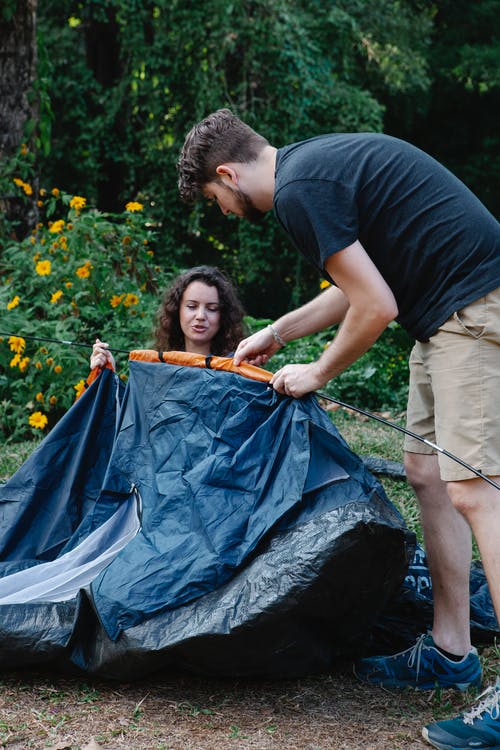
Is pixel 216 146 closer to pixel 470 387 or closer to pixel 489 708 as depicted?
pixel 470 387

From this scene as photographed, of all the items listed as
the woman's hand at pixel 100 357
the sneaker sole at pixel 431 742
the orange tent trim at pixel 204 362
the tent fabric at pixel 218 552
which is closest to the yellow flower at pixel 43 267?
the woman's hand at pixel 100 357

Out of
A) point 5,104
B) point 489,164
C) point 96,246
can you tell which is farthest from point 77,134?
point 489,164

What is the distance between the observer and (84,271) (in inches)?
200

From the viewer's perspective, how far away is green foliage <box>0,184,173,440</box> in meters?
4.85

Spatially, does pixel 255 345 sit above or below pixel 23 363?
above

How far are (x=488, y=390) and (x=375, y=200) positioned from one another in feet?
1.81

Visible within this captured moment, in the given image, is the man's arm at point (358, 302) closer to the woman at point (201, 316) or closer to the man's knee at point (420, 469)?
the man's knee at point (420, 469)

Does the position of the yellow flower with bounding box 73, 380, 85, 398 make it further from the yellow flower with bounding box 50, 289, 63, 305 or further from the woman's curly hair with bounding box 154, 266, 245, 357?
the woman's curly hair with bounding box 154, 266, 245, 357

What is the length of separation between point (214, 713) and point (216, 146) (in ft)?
4.97

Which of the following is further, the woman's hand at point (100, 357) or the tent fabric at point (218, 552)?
the woman's hand at point (100, 357)

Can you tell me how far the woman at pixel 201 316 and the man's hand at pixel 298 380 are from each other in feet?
3.07

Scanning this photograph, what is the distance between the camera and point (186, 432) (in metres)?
2.62

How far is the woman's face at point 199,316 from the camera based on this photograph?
335cm

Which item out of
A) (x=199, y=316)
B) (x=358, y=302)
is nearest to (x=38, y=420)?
(x=199, y=316)
